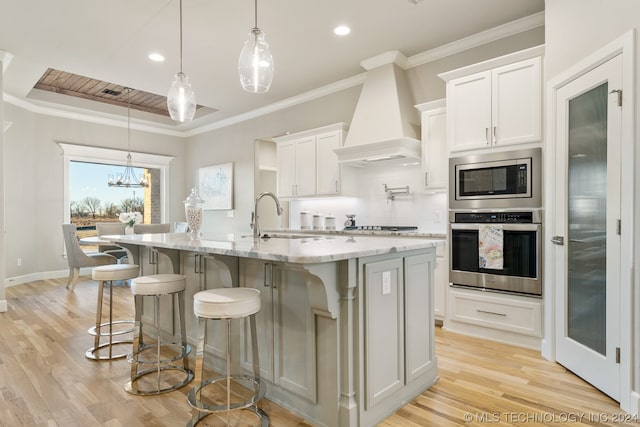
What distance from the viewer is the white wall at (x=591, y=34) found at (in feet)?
6.63

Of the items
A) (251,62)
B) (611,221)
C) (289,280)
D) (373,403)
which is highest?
(251,62)

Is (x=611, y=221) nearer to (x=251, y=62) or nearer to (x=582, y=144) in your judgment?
(x=582, y=144)

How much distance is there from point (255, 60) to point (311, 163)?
2.68m

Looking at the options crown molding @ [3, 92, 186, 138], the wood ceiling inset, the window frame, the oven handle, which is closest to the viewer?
the oven handle

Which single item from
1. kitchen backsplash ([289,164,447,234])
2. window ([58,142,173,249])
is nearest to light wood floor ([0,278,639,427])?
kitchen backsplash ([289,164,447,234])

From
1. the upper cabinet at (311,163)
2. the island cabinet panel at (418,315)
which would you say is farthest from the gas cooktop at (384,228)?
the island cabinet panel at (418,315)

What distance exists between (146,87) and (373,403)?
519 centimetres

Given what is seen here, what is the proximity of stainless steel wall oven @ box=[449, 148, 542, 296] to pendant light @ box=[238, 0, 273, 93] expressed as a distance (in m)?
2.01

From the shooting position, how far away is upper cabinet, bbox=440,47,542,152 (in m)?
3.05

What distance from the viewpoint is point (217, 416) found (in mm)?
2049

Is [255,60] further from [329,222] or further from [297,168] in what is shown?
[329,222]

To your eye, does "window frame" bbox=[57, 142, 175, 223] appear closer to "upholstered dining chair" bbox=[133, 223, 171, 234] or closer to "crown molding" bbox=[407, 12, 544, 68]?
"upholstered dining chair" bbox=[133, 223, 171, 234]

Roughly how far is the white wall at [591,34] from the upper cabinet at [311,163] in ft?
8.05

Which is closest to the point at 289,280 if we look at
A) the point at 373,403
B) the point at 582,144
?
the point at 373,403
